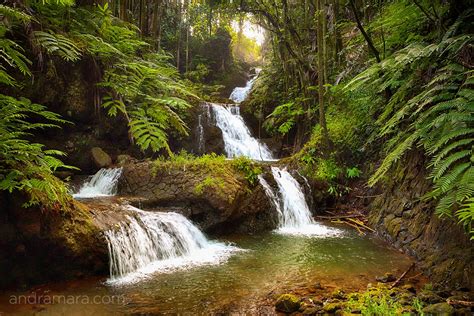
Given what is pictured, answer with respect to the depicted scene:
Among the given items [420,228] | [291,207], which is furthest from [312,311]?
[291,207]

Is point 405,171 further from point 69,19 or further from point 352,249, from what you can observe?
point 69,19

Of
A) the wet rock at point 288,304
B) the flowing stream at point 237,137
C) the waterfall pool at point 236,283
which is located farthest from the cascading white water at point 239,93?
the wet rock at point 288,304

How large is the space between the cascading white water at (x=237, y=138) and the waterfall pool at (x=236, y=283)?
7.25 meters

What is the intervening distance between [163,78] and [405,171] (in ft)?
17.9

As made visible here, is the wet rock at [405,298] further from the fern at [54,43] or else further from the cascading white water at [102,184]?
the cascading white water at [102,184]

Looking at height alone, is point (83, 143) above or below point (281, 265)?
above

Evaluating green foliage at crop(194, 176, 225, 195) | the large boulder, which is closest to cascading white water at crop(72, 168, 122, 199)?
the large boulder

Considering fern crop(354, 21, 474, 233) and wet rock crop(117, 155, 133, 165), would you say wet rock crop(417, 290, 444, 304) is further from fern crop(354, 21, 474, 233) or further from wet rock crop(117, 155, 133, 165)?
wet rock crop(117, 155, 133, 165)

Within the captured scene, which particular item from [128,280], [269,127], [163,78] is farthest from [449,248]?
[269,127]

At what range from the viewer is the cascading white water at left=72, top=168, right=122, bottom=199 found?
350 inches

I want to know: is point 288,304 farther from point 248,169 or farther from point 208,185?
point 248,169

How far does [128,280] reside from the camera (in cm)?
538

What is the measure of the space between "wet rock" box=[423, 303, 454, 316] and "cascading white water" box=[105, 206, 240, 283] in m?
3.50

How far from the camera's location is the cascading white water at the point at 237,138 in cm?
1409
